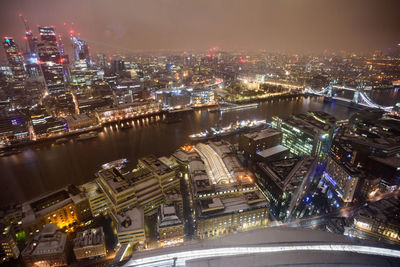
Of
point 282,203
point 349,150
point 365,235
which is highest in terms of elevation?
point 349,150

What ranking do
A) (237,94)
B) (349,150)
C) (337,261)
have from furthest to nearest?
(237,94)
(349,150)
(337,261)

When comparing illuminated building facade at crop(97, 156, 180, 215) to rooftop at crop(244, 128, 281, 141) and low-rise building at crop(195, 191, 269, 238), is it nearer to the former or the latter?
low-rise building at crop(195, 191, 269, 238)

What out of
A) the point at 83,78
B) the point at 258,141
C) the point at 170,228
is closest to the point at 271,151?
the point at 258,141

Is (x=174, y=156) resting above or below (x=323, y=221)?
above

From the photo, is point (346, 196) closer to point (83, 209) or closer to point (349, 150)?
point (349, 150)

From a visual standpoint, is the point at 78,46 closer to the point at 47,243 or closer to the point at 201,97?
the point at 201,97

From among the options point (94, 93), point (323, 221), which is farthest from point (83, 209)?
point (94, 93)
